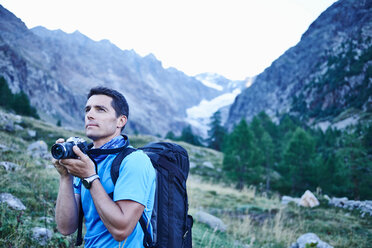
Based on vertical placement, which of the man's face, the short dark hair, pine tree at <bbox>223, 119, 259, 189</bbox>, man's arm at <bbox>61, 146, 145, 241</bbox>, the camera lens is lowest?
pine tree at <bbox>223, 119, 259, 189</bbox>

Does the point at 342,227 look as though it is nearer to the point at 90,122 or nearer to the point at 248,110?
the point at 90,122

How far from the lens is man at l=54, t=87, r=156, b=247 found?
1.60 meters

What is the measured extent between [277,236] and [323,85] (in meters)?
98.9

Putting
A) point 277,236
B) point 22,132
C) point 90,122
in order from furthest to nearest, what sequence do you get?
point 22,132 → point 277,236 → point 90,122

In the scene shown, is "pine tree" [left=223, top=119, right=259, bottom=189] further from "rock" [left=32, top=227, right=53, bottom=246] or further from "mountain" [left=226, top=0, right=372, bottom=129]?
"mountain" [left=226, top=0, right=372, bottom=129]

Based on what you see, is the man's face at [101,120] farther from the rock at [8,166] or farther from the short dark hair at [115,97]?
the rock at [8,166]

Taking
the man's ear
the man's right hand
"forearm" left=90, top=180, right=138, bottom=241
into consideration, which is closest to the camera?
the man's right hand

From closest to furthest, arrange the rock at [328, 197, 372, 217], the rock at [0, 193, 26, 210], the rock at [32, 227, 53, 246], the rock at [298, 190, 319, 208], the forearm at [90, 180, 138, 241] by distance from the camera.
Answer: the forearm at [90, 180, 138, 241], the rock at [32, 227, 53, 246], the rock at [0, 193, 26, 210], the rock at [328, 197, 372, 217], the rock at [298, 190, 319, 208]

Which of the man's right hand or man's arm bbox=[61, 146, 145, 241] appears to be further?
the man's right hand

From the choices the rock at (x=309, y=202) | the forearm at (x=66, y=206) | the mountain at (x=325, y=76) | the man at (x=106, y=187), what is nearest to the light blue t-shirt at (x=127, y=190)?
the man at (x=106, y=187)

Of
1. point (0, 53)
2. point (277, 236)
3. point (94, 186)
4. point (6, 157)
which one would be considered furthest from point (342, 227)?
point (0, 53)

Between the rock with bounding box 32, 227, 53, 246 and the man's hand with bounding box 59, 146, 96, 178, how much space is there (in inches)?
101

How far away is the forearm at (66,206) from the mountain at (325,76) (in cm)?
7087

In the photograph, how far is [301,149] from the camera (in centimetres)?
2158
